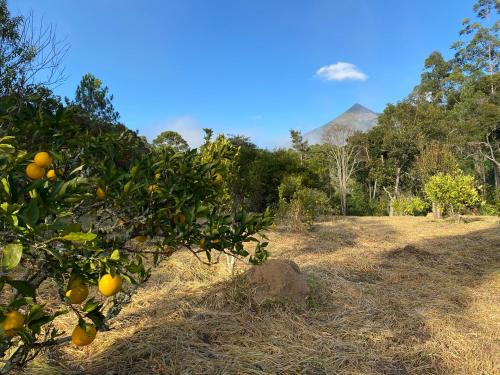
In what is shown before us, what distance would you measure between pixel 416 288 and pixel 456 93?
35284mm

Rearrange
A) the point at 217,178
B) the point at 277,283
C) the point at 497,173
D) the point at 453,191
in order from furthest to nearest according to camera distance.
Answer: the point at 497,173 → the point at 453,191 → the point at 277,283 → the point at 217,178

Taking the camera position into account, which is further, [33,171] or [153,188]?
[153,188]

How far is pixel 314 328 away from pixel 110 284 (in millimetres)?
2714

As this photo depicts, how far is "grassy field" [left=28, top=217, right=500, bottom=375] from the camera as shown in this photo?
265 cm

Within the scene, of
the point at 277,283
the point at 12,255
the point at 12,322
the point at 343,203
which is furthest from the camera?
the point at 343,203

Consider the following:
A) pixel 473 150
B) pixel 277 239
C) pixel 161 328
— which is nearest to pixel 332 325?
pixel 161 328

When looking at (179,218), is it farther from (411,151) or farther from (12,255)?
(411,151)

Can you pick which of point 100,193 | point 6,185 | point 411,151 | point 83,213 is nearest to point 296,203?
point 83,213

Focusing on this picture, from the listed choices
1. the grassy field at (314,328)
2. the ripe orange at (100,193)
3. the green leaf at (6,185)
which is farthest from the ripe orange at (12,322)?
the grassy field at (314,328)

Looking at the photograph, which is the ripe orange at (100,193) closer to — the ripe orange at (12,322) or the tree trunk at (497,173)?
the ripe orange at (12,322)

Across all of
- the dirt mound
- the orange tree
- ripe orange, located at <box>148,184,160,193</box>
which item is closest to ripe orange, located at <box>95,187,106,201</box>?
the orange tree

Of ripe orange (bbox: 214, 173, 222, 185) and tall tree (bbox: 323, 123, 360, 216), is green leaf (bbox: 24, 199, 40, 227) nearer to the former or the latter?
ripe orange (bbox: 214, 173, 222, 185)

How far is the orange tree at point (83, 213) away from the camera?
0.92 m

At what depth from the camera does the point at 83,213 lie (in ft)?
5.21
